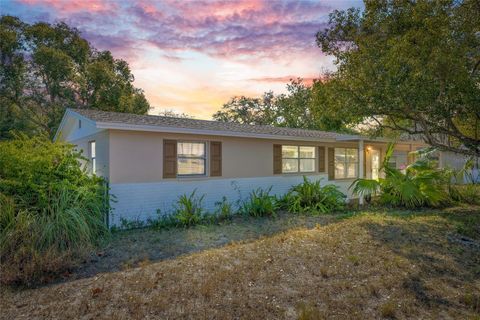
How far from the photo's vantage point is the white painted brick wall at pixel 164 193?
27.0 feet

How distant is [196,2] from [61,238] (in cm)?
602

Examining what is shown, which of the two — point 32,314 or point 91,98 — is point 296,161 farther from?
point 91,98

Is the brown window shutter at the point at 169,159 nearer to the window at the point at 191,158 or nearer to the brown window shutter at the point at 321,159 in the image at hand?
the window at the point at 191,158

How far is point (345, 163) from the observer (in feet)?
48.2

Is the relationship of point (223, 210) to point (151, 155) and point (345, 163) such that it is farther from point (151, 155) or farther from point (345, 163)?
point (345, 163)

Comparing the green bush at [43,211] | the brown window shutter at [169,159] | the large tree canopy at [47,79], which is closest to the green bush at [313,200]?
the brown window shutter at [169,159]

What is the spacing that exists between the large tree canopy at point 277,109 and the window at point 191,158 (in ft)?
45.8

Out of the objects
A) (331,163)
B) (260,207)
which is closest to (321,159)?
(331,163)

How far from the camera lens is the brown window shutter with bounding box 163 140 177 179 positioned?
29.4ft

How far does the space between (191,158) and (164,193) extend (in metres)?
1.41

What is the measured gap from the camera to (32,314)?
3.56 meters

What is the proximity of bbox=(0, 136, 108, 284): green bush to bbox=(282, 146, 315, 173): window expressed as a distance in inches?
273

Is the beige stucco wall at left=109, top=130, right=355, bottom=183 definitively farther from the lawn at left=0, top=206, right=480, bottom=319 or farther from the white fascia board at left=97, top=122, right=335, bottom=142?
the lawn at left=0, top=206, right=480, bottom=319

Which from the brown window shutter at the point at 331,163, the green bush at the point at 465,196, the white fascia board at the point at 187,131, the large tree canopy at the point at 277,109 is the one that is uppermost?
the large tree canopy at the point at 277,109
